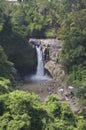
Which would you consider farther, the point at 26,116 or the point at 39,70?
the point at 39,70

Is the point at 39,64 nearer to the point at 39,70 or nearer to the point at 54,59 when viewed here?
the point at 39,70

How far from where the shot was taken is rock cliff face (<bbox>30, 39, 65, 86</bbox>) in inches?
1930

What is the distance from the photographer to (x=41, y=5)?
66.9 meters

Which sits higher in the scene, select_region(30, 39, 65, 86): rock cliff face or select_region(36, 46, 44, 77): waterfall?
select_region(30, 39, 65, 86): rock cliff face

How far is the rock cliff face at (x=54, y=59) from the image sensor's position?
4902 centimetres

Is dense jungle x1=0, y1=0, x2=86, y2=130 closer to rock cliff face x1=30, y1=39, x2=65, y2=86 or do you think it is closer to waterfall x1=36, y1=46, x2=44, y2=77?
waterfall x1=36, y1=46, x2=44, y2=77

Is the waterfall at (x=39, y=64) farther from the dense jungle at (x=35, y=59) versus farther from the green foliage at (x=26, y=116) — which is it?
the green foliage at (x=26, y=116)

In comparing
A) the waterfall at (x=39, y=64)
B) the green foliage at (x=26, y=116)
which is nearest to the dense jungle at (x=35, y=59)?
the green foliage at (x=26, y=116)

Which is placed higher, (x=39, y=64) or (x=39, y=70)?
(x=39, y=64)

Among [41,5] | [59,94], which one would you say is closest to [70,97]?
[59,94]

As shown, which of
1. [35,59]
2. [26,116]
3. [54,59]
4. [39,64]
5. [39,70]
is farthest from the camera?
[35,59]

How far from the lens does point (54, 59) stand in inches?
2093

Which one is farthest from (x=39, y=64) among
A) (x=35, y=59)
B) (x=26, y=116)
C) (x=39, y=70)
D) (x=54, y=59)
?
(x=26, y=116)

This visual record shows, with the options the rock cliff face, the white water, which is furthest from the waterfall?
the rock cliff face
